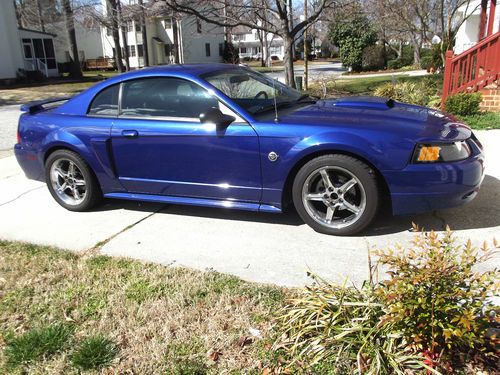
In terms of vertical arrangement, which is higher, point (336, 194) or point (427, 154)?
point (427, 154)

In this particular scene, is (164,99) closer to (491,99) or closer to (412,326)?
(412,326)

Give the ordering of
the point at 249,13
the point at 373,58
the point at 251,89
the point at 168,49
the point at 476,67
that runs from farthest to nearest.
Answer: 1. the point at 168,49
2. the point at 373,58
3. the point at 249,13
4. the point at 476,67
5. the point at 251,89

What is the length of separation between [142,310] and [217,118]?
1.82m

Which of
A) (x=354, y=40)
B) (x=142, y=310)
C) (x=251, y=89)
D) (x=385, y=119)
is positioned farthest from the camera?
(x=354, y=40)

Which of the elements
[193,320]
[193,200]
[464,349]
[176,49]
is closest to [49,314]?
[193,320]

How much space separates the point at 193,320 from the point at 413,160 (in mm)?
2126

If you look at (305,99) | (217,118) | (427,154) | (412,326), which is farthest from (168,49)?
(412,326)

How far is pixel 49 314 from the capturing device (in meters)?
3.23

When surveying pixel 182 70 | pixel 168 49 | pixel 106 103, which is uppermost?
pixel 168 49

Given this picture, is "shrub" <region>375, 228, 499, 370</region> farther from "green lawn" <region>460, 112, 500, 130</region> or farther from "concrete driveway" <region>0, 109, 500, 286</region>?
"green lawn" <region>460, 112, 500, 130</region>

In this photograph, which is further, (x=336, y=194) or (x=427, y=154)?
(x=336, y=194)

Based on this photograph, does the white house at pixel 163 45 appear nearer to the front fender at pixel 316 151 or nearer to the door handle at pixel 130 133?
the door handle at pixel 130 133

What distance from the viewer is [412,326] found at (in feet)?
7.59

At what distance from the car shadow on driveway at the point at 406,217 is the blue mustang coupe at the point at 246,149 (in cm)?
35
